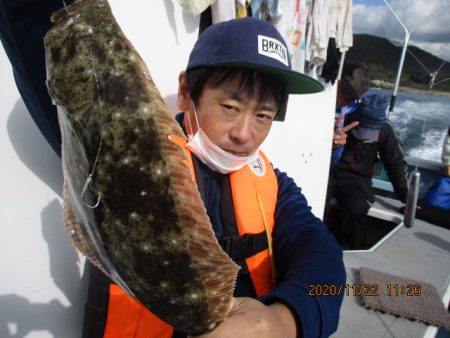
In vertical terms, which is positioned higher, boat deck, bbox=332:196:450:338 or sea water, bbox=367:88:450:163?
boat deck, bbox=332:196:450:338

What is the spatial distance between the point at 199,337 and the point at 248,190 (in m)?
0.92

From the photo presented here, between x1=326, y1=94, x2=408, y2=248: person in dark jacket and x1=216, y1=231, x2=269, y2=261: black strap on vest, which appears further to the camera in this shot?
x1=326, y1=94, x2=408, y2=248: person in dark jacket

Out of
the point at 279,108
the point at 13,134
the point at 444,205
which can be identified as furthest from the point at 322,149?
the point at 13,134

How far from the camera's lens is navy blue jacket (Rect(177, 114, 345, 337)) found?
1187mm

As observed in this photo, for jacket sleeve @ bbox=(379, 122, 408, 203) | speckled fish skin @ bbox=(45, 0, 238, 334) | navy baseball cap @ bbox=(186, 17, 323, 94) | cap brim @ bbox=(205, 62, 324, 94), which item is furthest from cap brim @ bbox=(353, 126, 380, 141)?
speckled fish skin @ bbox=(45, 0, 238, 334)

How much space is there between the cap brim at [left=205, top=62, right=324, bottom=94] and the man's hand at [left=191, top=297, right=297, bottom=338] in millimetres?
1042

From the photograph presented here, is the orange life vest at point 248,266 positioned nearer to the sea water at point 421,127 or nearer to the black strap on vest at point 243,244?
the black strap on vest at point 243,244

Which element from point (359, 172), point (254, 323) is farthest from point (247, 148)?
point (359, 172)

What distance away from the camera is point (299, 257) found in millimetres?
1476

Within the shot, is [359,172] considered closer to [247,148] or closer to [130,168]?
[247,148]

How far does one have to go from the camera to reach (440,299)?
299 centimetres

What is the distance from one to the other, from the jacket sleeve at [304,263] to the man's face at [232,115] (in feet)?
1.62

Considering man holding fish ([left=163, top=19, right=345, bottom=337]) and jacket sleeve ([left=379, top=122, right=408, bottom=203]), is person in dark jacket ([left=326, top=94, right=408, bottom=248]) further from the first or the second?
man holding fish ([left=163, top=19, right=345, bottom=337])
